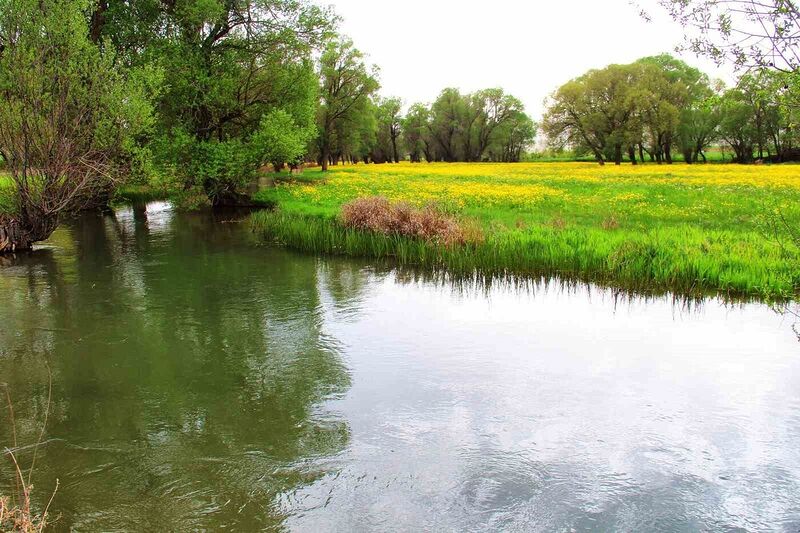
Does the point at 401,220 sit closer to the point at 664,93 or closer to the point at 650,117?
the point at 650,117

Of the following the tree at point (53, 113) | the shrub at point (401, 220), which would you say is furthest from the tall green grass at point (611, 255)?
the tree at point (53, 113)

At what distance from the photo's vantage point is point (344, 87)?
54281 millimetres

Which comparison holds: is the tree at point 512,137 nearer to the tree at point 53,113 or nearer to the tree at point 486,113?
the tree at point 486,113

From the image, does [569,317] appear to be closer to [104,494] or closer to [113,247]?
[104,494]

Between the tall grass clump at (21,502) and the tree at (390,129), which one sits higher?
the tree at (390,129)

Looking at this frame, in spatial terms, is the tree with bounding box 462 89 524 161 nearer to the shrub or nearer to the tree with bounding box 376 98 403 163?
the tree with bounding box 376 98 403 163

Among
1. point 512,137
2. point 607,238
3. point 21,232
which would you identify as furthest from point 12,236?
point 512,137

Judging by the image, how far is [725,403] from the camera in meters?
6.55

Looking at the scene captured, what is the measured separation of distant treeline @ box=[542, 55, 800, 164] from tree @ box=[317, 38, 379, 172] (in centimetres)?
2534

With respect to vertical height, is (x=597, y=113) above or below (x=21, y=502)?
above

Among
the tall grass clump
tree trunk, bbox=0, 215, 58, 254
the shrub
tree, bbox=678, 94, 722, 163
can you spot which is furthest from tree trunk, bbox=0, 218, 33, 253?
tree, bbox=678, 94, 722, 163

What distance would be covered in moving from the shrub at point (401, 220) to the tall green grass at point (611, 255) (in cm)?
25

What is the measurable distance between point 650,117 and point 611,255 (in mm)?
53983

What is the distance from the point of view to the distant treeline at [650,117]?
59531mm
